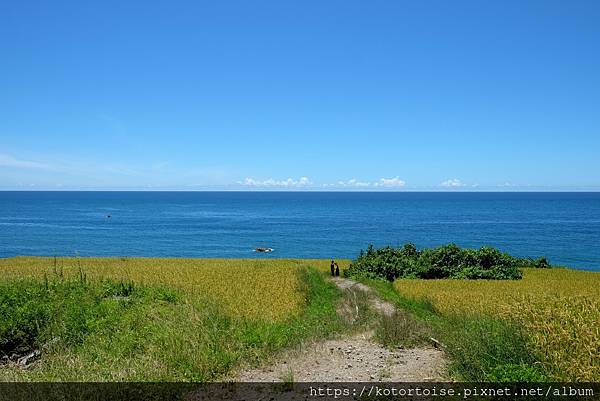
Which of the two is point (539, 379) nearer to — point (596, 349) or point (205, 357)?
point (596, 349)

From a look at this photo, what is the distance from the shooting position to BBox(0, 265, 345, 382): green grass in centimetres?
1049

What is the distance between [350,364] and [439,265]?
2500 cm

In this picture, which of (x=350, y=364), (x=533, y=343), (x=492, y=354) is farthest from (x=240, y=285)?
(x=533, y=343)

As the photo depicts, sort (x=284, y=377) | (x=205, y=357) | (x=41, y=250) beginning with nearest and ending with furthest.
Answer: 1. (x=284, y=377)
2. (x=205, y=357)
3. (x=41, y=250)

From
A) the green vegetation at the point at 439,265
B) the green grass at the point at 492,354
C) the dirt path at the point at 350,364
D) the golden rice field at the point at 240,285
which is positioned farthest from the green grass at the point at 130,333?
the green vegetation at the point at 439,265

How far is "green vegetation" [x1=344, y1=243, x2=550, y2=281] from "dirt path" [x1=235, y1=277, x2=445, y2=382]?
18559mm

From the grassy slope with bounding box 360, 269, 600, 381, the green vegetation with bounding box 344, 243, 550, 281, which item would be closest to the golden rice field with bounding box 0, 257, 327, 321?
the green vegetation with bounding box 344, 243, 550, 281

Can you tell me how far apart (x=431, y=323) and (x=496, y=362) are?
6440mm

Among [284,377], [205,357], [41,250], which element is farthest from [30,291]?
[41,250]

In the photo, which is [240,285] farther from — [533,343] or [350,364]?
[533,343]

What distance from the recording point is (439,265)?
34.2 m

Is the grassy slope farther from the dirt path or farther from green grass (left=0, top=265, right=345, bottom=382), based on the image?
green grass (left=0, top=265, right=345, bottom=382)

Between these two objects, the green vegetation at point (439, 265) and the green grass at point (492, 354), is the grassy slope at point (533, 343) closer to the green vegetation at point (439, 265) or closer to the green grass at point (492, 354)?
the green grass at point (492, 354)

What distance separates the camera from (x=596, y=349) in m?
8.40
